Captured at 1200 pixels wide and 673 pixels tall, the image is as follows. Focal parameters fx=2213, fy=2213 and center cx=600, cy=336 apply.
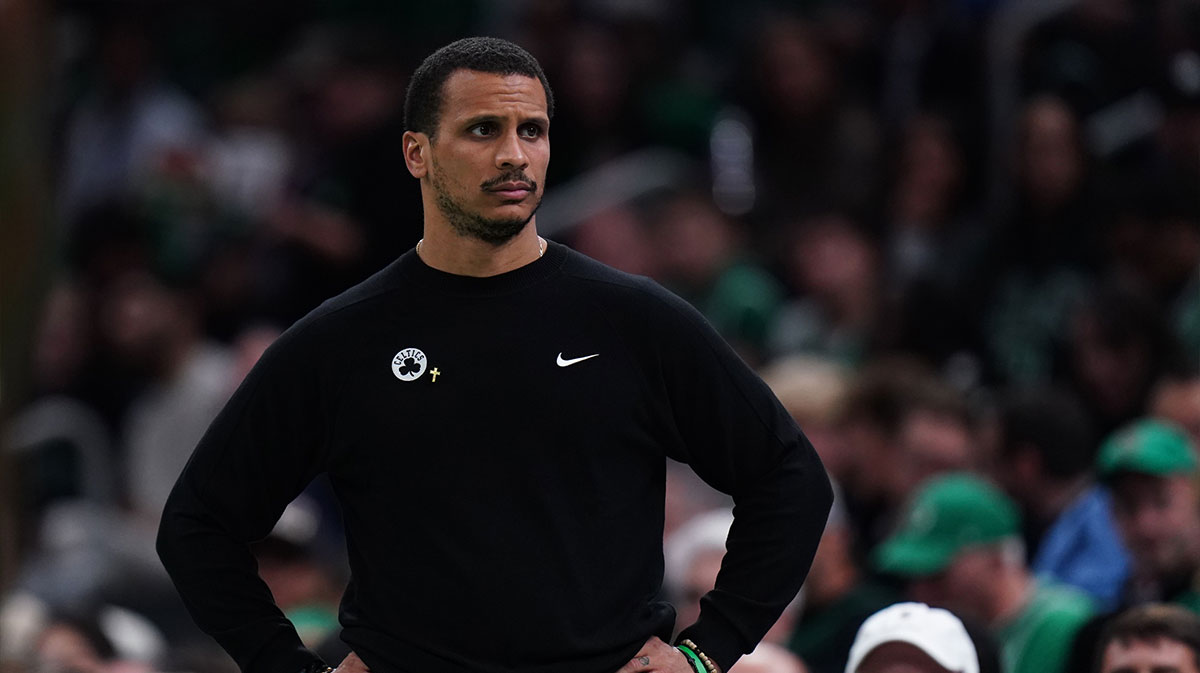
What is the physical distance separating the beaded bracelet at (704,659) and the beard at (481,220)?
2.72ft

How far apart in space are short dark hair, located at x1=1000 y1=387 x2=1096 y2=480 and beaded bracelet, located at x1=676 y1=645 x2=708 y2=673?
12.3 feet

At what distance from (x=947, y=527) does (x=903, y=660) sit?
6.14 feet

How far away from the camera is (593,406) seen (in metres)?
4.07

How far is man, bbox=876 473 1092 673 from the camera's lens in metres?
6.82

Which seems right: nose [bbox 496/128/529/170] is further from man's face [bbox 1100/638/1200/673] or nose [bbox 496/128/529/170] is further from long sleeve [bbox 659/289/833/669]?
man's face [bbox 1100/638/1200/673]

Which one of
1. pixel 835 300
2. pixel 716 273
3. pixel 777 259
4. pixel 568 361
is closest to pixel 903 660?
pixel 568 361

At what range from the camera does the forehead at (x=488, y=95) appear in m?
4.04

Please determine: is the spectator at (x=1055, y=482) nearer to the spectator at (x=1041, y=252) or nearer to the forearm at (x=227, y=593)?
the spectator at (x=1041, y=252)

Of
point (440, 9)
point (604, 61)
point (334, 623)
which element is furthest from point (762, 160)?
point (334, 623)

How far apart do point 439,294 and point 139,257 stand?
7181 millimetres

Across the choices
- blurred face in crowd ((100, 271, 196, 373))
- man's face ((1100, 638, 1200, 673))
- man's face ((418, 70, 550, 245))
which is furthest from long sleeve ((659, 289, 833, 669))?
blurred face in crowd ((100, 271, 196, 373))

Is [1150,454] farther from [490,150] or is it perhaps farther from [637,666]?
[490,150]

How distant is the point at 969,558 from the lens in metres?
6.96

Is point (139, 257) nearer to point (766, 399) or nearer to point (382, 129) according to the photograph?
point (382, 129)
